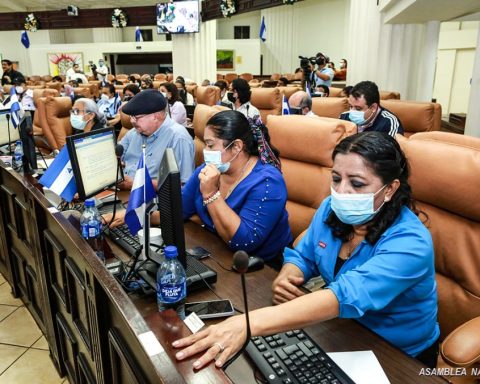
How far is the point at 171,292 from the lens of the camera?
3.21 ft

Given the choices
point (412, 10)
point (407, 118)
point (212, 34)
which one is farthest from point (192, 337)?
point (212, 34)

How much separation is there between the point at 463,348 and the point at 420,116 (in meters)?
2.71

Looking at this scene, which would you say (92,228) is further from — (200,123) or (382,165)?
(200,123)

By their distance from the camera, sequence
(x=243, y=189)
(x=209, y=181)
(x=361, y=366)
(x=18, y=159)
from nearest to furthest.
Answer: (x=361, y=366) → (x=209, y=181) → (x=243, y=189) → (x=18, y=159)

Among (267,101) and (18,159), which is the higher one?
(267,101)

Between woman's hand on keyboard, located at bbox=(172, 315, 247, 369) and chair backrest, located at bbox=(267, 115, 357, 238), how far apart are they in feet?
3.88

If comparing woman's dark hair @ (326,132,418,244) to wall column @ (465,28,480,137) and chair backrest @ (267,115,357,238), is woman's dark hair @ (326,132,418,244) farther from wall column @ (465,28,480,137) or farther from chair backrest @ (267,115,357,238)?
wall column @ (465,28,480,137)

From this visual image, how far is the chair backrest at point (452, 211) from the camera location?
1.22 meters

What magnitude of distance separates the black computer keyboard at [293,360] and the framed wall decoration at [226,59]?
14689mm

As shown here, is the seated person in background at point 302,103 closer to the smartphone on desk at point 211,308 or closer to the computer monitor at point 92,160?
the computer monitor at point 92,160

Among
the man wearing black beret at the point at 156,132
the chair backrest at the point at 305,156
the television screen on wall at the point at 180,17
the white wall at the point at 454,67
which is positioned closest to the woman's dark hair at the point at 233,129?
the chair backrest at the point at 305,156

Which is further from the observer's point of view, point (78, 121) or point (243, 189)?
point (78, 121)

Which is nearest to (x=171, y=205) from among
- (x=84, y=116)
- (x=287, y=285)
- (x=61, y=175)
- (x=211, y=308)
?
(x=211, y=308)

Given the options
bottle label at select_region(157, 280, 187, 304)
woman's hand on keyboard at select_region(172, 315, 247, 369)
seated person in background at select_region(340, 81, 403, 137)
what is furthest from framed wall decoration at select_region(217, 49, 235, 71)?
woman's hand on keyboard at select_region(172, 315, 247, 369)
